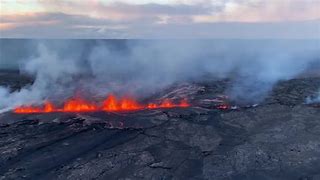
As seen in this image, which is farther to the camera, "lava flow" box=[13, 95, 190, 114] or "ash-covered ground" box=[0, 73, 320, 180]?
"lava flow" box=[13, 95, 190, 114]

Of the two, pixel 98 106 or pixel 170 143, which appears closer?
pixel 170 143

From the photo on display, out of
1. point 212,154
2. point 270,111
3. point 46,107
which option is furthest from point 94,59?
point 212,154

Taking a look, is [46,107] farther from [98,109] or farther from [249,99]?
[249,99]

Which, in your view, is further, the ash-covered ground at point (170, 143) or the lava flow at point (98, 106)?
the lava flow at point (98, 106)
